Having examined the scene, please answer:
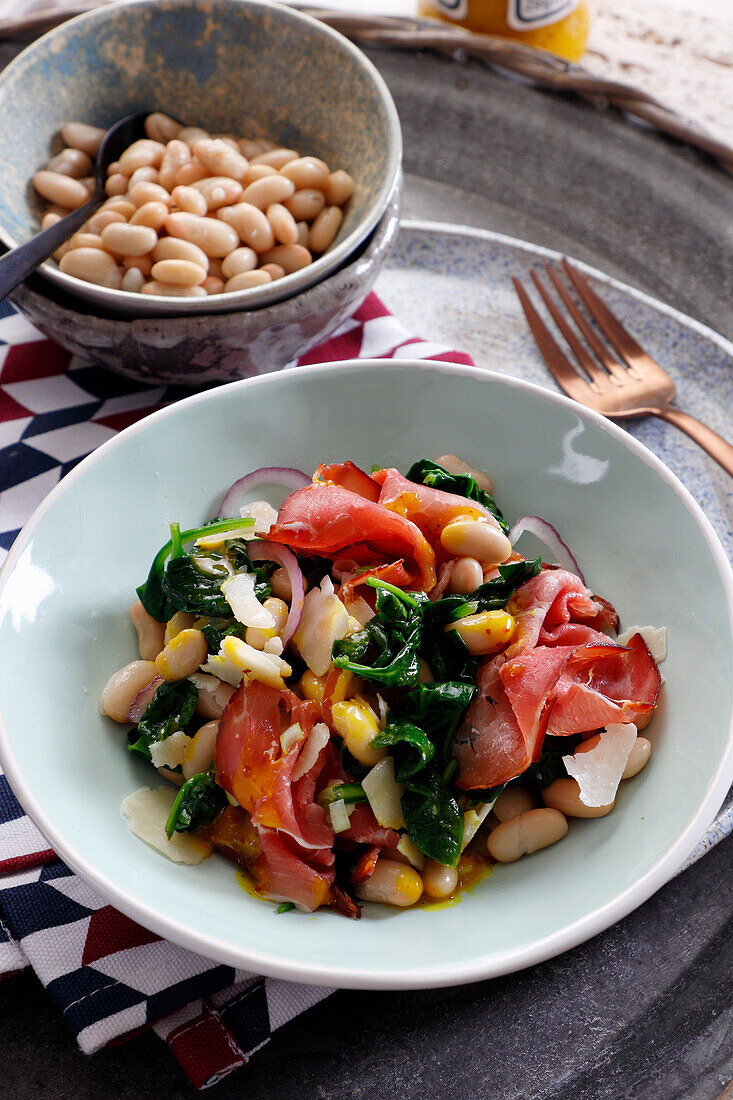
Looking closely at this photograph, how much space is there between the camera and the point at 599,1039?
146 cm

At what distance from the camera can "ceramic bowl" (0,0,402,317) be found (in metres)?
2.45

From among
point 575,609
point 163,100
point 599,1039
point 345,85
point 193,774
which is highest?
point 345,85

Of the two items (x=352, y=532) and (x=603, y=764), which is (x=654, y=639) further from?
(x=352, y=532)

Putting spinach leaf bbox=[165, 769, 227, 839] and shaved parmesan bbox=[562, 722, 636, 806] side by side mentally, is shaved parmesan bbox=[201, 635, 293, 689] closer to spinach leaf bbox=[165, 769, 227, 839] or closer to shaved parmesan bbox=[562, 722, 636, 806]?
spinach leaf bbox=[165, 769, 227, 839]

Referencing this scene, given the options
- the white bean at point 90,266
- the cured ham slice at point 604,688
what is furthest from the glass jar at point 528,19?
the cured ham slice at point 604,688

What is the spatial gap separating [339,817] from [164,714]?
0.38 metres

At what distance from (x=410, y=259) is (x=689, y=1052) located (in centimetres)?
217

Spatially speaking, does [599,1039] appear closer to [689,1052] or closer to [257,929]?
[689,1052]

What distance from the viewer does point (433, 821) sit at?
1445mm

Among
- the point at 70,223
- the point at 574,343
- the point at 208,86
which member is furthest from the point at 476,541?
the point at 208,86

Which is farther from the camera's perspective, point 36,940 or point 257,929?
point 36,940

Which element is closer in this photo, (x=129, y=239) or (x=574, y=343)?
(x=129, y=239)

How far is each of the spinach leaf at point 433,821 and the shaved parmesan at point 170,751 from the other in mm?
390

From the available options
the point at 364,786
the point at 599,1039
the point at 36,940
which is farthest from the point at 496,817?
the point at 36,940
